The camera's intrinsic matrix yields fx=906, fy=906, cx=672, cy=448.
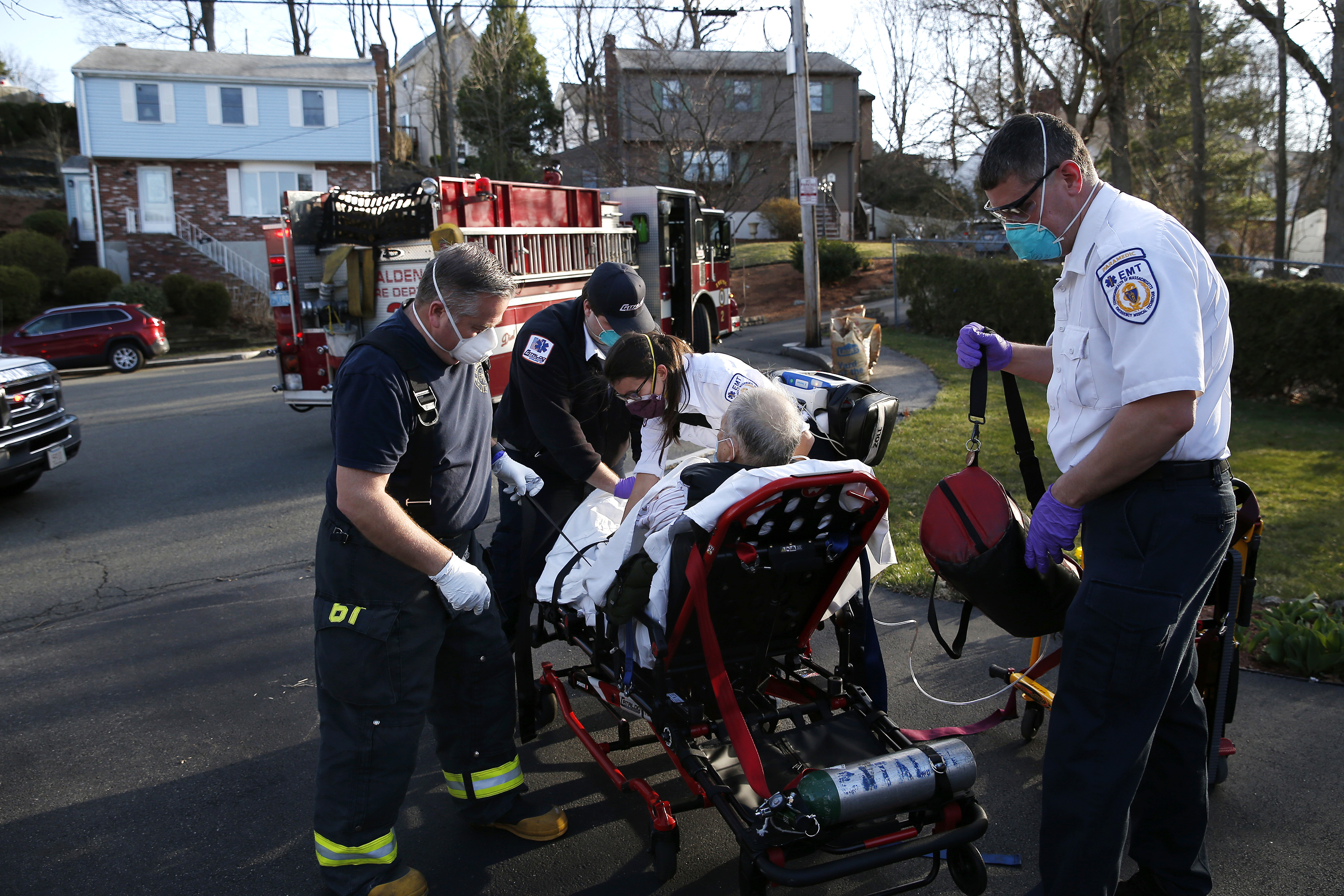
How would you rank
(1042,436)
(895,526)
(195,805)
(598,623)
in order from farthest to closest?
(1042,436) → (895,526) → (195,805) → (598,623)

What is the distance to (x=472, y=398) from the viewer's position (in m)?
3.07

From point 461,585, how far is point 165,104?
3493 centimetres

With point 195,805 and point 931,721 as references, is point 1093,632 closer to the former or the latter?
point 931,721

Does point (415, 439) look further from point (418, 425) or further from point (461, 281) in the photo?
point (461, 281)

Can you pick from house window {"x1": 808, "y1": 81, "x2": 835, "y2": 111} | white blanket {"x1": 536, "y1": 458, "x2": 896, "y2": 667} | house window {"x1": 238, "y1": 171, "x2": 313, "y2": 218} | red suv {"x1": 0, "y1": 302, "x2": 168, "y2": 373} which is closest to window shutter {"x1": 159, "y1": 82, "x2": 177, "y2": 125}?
house window {"x1": 238, "y1": 171, "x2": 313, "y2": 218}

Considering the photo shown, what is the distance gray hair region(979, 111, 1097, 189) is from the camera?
2.50m

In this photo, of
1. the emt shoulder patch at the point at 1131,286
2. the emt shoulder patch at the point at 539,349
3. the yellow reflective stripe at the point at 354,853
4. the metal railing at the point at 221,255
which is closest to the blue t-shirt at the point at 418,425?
the emt shoulder patch at the point at 539,349

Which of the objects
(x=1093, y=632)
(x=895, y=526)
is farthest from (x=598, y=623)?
(x=895, y=526)

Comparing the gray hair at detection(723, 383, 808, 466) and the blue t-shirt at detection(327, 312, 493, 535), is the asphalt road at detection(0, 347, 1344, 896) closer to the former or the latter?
the blue t-shirt at detection(327, 312, 493, 535)

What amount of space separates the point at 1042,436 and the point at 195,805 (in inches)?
315

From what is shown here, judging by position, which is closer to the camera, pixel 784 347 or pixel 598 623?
pixel 598 623

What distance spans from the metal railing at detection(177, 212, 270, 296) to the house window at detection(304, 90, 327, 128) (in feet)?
18.3

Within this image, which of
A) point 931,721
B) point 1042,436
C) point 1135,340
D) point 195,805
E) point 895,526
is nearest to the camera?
point 1135,340

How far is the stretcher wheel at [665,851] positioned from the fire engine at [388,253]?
19.4 feet
